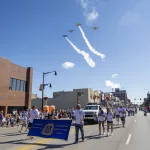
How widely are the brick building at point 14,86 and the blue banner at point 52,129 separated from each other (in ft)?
72.3

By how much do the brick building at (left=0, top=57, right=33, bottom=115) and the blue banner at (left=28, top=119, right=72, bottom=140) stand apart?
22.0m

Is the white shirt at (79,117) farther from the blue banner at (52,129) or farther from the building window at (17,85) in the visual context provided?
the building window at (17,85)

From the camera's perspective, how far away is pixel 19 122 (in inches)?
1119

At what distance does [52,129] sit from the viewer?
489 inches

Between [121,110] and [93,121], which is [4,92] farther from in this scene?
[121,110]

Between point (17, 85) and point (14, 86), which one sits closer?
point (14, 86)

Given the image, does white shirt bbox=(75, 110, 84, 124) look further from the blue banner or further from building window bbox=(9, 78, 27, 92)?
building window bbox=(9, 78, 27, 92)

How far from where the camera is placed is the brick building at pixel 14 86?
3425 centimetres

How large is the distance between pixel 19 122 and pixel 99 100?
61564mm

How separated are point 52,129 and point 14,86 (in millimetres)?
26778

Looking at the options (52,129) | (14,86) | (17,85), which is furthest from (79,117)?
(17,85)

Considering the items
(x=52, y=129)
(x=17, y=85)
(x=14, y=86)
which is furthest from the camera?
(x=17, y=85)

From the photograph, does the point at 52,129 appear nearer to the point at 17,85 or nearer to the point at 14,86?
the point at 14,86

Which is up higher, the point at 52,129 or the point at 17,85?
the point at 17,85
